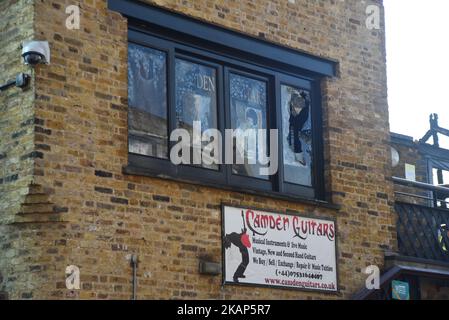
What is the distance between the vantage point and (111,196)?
34.8ft

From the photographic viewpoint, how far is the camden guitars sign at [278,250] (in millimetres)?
11641

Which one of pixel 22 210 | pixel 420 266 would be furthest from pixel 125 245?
pixel 420 266

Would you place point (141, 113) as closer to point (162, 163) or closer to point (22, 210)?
point (162, 163)

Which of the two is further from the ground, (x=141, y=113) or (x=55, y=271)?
(x=141, y=113)

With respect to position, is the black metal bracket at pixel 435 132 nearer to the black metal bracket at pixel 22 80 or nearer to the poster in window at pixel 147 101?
the poster in window at pixel 147 101

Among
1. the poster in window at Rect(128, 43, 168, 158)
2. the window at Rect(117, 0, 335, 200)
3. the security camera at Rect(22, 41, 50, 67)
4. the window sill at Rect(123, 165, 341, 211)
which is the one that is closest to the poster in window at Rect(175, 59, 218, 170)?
the window at Rect(117, 0, 335, 200)

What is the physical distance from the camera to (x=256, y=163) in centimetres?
1245

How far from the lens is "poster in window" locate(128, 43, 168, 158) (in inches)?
444

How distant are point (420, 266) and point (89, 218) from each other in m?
5.34

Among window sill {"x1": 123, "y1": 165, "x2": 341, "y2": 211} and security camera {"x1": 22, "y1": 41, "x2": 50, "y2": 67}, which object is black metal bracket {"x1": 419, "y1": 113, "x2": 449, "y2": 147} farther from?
security camera {"x1": 22, "y1": 41, "x2": 50, "y2": 67}

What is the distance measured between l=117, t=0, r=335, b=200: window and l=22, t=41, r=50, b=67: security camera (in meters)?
1.36

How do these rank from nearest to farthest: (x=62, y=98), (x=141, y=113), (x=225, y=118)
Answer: (x=62, y=98)
(x=141, y=113)
(x=225, y=118)

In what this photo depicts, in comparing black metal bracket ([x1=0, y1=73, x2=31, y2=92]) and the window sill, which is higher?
black metal bracket ([x1=0, y1=73, x2=31, y2=92])
